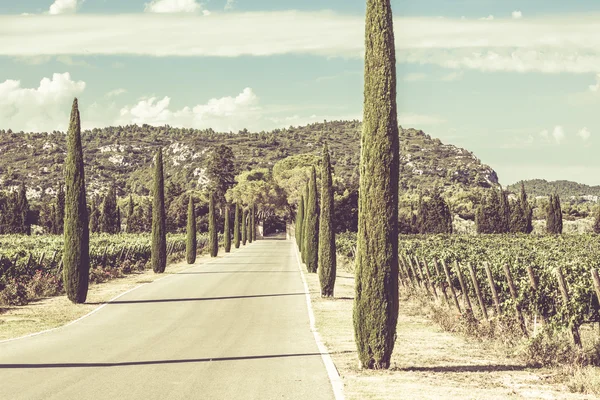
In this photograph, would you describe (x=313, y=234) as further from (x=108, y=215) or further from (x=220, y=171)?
(x=220, y=171)

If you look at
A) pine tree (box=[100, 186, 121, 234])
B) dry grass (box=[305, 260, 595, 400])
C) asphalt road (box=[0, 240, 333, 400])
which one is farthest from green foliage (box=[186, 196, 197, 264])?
pine tree (box=[100, 186, 121, 234])

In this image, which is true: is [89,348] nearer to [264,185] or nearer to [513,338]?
[513,338]

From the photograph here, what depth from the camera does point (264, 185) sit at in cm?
11350

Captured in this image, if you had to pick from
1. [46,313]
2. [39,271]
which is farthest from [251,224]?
[46,313]

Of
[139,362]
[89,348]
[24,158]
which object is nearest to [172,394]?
[139,362]

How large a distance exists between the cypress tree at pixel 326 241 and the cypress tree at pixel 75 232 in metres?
8.03

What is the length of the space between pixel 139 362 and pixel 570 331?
793cm

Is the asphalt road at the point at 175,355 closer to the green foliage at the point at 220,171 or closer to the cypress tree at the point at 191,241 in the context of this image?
the cypress tree at the point at 191,241

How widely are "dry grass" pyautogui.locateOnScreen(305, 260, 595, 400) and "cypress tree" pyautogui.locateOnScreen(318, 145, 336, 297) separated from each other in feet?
23.6

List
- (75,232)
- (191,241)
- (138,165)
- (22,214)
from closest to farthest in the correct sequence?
(75,232), (191,241), (22,214), (138,165)

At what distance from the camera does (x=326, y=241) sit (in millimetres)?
25172

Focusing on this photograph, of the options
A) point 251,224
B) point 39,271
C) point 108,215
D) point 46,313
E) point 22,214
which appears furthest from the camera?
point 251,224

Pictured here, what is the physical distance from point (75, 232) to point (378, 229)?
13.9 meters

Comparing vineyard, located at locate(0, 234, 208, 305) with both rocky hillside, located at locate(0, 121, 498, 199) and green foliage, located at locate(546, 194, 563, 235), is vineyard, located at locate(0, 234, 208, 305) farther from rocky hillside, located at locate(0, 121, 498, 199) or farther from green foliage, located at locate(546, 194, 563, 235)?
rocky hillside, located at locate(0, 121, 498, 199)
